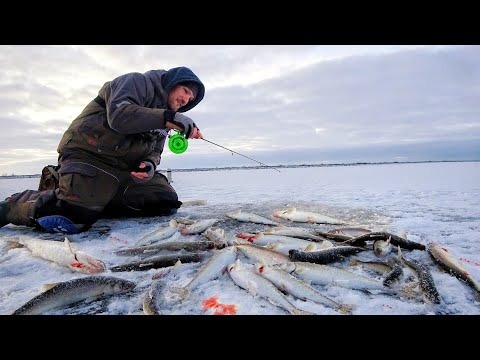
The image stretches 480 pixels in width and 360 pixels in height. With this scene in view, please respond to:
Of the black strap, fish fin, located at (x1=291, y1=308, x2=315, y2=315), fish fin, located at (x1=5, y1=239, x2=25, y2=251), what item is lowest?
fish fin, located at (x1=5, y1=239, x2=25, y2=251)

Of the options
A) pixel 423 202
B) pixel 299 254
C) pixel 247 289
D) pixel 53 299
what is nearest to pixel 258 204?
pixel 423 202

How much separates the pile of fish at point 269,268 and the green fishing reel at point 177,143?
1475 mm

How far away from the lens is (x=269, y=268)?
97.4 inches

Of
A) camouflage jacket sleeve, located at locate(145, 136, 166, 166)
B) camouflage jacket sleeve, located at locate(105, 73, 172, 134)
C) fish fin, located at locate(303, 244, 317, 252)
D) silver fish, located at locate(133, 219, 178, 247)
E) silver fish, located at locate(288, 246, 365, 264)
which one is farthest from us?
camouflage jacket sleeve, located at locate(145, 136, 166, 166)

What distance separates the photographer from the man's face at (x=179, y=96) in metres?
4.79

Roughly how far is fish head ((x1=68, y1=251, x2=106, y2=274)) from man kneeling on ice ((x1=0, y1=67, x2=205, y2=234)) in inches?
63.7

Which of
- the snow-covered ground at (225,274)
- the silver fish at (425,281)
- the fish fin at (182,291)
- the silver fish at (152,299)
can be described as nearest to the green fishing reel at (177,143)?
the snow-covered ground at (225,274)

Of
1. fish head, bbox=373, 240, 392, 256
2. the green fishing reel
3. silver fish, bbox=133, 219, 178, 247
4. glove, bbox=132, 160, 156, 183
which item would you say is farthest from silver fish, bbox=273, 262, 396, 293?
glove, bbox=132, 160, 156, 183

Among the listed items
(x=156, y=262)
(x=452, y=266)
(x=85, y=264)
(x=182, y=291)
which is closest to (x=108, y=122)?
(x=85, y=264)

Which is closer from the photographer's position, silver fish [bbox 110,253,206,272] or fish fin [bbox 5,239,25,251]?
silver fish [bbox 110,253,206,272]

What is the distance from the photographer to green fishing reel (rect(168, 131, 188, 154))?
487 centimetres

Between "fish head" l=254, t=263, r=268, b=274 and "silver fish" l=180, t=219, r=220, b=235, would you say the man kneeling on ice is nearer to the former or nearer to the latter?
"silver fish" l=180, t=219, r=220, b=235
